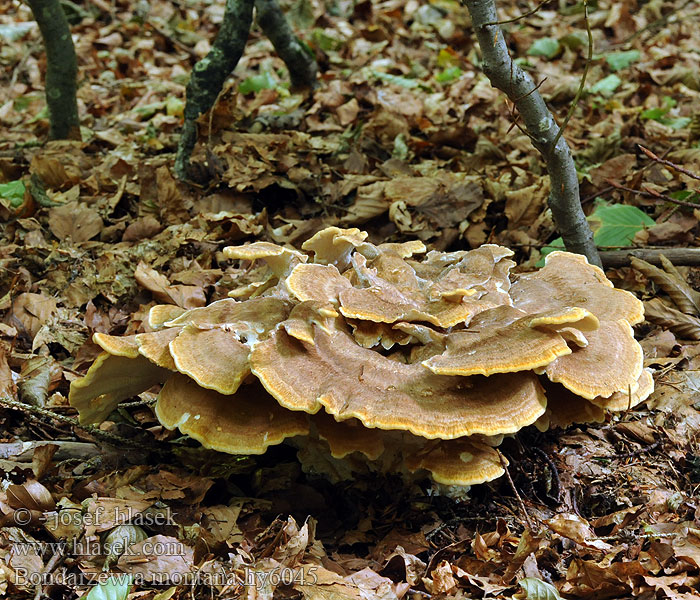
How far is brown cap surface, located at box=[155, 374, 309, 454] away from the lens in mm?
3051

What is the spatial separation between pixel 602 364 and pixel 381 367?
1.15 metres

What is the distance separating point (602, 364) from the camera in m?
3.14

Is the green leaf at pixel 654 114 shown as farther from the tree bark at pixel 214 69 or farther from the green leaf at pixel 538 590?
the green leaf at pixel 538 590

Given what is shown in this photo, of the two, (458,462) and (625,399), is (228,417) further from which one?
(625,399)

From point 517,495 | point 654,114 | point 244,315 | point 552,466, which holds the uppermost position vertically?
point 244,315

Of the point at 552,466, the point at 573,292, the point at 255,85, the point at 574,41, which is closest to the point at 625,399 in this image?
the point at 552,466

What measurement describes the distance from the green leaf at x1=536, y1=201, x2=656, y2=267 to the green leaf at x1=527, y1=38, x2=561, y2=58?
250 inches

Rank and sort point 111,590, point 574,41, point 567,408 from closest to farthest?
point 111,590
point 567,408
point 574,41

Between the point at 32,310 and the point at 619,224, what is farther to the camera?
the point at 619,224

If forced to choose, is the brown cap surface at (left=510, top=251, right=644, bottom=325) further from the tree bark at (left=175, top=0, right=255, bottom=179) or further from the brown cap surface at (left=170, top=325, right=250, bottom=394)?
the tree bark at (left=175, top=0, right=255, bottom=179)

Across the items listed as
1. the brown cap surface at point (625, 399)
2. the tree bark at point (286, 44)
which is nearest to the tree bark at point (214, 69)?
the tree bark at point (286, 44)

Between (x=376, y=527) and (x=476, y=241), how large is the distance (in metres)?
2.98

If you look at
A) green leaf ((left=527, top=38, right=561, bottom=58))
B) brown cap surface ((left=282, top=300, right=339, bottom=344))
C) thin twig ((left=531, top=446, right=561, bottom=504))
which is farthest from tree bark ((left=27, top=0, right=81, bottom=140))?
green leaf ((left=527, top=38, right=561, bottom=58))

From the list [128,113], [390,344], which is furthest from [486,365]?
[128,113]
